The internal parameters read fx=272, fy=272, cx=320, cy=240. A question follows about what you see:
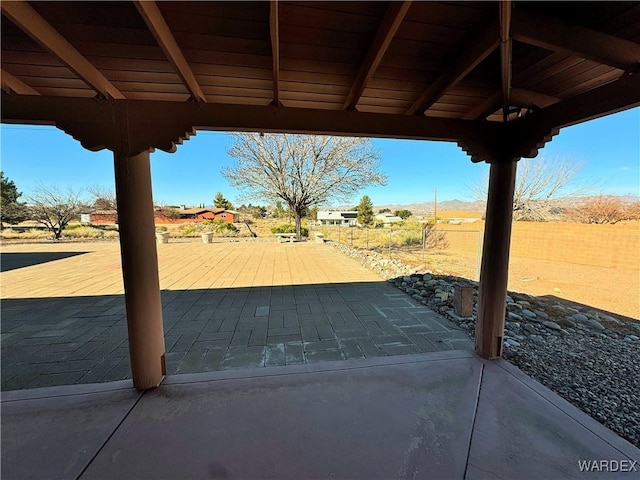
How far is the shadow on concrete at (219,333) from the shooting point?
2.49 metres

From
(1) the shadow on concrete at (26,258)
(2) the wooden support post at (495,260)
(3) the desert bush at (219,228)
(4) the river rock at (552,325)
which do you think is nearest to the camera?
(2) the wooden support post at (495,260)

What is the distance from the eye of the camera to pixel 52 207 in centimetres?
1434

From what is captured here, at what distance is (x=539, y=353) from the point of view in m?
2.70

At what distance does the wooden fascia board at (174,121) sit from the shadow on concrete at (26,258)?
26.6 feet

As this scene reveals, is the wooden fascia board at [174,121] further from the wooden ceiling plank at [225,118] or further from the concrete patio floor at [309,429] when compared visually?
the concrete patio floor at [309,429]

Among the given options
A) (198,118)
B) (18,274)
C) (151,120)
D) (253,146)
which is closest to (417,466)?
(198,118)

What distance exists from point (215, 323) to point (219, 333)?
0.34 metres

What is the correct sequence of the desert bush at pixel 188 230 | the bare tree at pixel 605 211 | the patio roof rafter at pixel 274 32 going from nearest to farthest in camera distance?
the patio roof rafter at pixel 274 32, the bare tree at pixel 605 211, the desert bush at pixel 188 230

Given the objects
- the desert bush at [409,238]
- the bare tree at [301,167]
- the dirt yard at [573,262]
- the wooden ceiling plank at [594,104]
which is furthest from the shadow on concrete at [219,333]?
the bare tree at [301,167]

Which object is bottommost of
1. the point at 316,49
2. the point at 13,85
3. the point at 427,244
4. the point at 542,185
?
the point at 427,244

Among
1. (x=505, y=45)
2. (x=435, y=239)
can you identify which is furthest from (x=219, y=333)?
(x=435, y=239)

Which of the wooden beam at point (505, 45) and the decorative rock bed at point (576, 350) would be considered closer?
the wooden beam at point (505, 45)

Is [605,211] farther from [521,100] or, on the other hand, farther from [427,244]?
[521,100]

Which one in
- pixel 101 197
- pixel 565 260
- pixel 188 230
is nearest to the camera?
pixel 565 260
